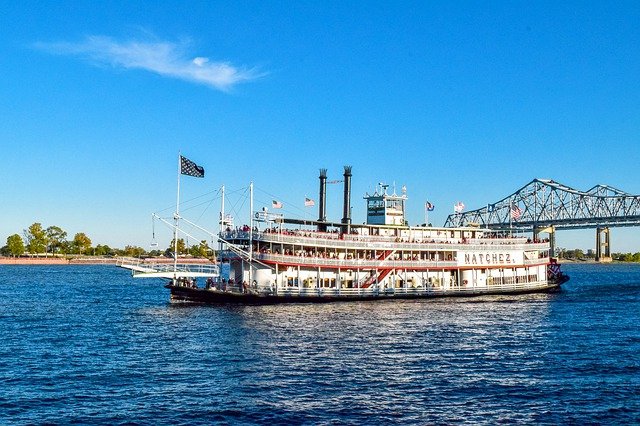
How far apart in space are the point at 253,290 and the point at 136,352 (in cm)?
2737

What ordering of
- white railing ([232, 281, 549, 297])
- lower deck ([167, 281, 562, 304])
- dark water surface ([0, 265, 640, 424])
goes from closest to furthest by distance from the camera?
dark water surface ([0, 265, 640, 424]) → lower deck ([167, 281, 562, 304]) → white railing ([232, 281, 549, 297])

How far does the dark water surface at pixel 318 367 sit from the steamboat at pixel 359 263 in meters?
5.78

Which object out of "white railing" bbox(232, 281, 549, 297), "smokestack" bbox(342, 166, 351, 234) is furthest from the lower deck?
"smokestack" bbox(342, 166, 351, 234)

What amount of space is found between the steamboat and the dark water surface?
578cm

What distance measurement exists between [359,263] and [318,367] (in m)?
38.4

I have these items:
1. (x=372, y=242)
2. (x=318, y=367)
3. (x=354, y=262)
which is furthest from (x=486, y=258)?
(x=318, y=367)

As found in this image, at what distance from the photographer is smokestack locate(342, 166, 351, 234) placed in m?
80.3

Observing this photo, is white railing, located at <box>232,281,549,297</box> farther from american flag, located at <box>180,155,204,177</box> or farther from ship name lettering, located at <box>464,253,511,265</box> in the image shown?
american flag, located at <box>180,155,204,177</box>

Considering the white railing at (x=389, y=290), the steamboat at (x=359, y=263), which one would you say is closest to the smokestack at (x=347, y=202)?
the steamboat at (x=359, y=263)

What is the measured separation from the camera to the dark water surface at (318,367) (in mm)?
29688

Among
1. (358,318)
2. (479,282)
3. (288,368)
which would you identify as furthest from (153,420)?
(479,282)

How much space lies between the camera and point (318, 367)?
38.5 metres

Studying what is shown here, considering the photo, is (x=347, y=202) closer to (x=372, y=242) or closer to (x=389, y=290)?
(x=372, y=242)

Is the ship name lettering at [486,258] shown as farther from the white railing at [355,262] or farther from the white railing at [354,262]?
the white railing at [354,262]
